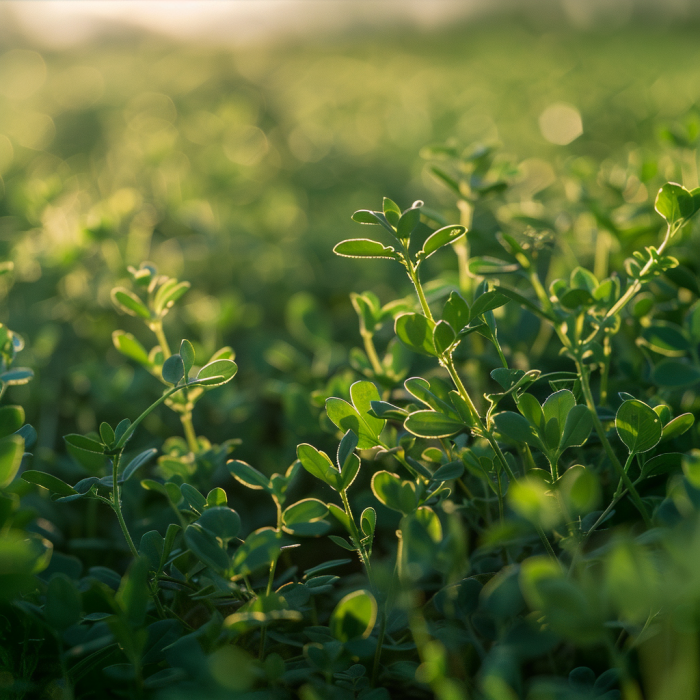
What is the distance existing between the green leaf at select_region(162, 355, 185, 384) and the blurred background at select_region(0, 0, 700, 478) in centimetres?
22

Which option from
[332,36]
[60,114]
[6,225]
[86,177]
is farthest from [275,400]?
[332,36]

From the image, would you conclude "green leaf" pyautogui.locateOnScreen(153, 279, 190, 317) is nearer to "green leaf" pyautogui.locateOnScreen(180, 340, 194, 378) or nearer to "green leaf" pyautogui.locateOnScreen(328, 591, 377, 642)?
"green leaf" pyautogui.locateOnScreen(180, 340, 194, 378)

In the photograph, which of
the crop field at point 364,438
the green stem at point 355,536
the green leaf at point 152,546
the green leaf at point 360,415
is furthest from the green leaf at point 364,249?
the green leaf at point 152,546

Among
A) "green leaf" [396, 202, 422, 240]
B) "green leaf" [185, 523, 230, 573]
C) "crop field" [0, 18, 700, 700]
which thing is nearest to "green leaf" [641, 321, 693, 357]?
"crop field" [0, 18, 700, 700]

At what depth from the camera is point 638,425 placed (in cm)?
57

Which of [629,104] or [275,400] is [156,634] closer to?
[275,400]

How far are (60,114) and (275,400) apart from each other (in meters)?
2.96

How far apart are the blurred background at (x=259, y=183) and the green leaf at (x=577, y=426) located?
1.09 ft

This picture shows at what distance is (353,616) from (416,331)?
0.26 meters

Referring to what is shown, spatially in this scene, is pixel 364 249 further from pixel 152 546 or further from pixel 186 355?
pixel 152 546

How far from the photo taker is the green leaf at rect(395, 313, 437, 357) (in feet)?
1.84

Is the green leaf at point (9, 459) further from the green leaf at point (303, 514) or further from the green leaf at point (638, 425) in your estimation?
the green leaf at point (638, 425)

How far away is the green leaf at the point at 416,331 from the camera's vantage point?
56 cm

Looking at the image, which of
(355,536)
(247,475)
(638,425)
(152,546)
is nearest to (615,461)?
(638,425)
